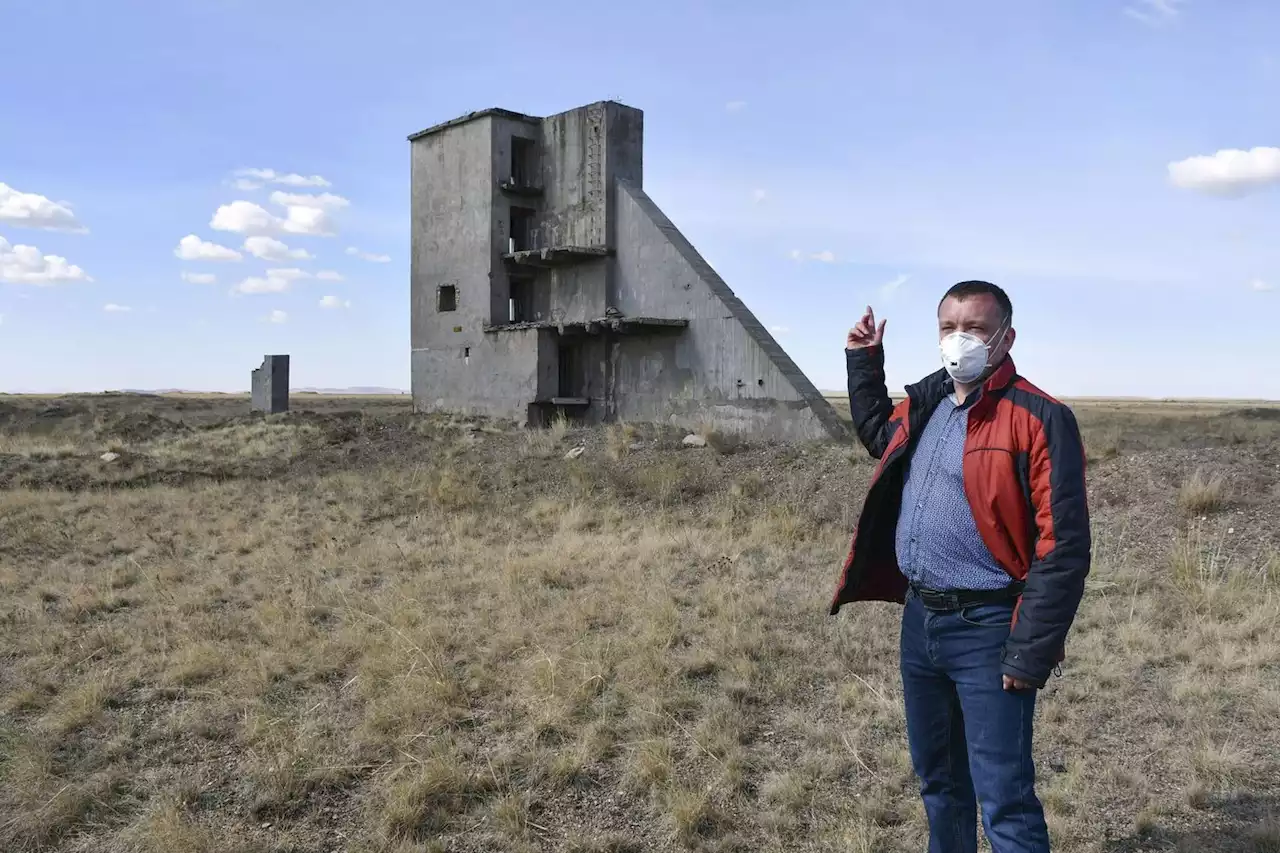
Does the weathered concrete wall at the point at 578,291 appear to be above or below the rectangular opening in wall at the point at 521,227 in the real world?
below

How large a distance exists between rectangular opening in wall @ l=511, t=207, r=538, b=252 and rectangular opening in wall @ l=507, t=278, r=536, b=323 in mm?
790

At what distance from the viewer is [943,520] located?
289cm

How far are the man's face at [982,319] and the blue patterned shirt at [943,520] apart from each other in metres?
0.18

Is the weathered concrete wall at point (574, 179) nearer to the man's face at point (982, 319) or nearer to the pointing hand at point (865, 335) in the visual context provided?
the pointing hand at point (865, 335)

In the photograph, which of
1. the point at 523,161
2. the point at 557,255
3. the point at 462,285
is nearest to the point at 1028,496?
the point at 557,255

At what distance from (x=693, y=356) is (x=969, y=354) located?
48.3 feet

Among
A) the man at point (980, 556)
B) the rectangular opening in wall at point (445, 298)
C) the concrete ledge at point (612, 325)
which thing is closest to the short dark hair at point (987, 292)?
the man at point (980, 556)

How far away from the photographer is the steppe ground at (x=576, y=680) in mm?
4086

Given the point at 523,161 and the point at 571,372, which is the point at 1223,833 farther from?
the point at 523,161

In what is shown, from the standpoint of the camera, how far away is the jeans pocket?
2.77 metres

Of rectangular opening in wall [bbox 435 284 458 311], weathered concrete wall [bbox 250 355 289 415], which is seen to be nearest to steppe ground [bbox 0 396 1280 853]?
rectangular opening in wall [bbox 435 284 458 311]

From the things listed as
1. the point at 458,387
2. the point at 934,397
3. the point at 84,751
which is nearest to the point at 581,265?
the point at 458,387

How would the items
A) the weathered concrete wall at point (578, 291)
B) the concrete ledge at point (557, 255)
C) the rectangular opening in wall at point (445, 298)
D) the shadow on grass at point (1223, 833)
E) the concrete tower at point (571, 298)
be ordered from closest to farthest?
the shadow on grass at point (1223, 833)
the concrete tower at point (571, 298)
the concrete ledge at point (557, 255)
the weathered concrete wall at point (578, 291)
the rectangular opening in wall at point (445, 298)

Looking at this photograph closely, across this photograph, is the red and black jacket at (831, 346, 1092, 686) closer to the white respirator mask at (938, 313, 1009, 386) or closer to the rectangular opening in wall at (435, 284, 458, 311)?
the white respirator mask at (938, 313, 1009, 386)
